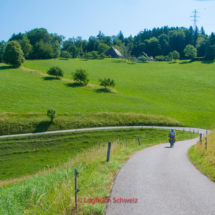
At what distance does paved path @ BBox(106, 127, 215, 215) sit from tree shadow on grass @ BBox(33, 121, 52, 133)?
27.4 metres

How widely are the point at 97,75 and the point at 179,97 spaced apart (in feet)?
107

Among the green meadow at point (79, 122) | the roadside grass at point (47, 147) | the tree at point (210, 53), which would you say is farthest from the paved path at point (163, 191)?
the tree at point (210, 53)

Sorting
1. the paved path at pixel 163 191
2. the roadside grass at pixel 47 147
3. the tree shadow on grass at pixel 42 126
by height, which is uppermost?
the paved path at pixel 163 191

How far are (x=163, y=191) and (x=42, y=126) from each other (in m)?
31.3

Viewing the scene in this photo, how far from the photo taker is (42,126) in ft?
115

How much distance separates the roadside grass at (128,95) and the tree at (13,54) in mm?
5118

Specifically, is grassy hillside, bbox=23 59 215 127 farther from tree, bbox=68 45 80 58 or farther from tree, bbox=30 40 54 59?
tree, bbox=68 45 80 58

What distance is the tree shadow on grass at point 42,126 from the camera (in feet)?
111

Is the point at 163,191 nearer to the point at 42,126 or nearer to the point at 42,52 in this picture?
the point at 42,126

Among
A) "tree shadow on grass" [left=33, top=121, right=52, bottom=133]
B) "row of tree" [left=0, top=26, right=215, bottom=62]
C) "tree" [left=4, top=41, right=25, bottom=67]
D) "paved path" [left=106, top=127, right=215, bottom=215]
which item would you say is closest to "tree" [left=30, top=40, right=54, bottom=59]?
"row of tree" [left=0, top=26, right=215, bottom=62]

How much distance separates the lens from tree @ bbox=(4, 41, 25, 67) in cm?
6956

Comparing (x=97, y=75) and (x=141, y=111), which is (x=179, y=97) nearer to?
(x=141, y=111)

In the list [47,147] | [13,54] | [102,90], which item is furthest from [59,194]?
[13,54]

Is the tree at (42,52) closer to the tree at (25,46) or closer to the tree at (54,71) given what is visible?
the tree at (25,46)
